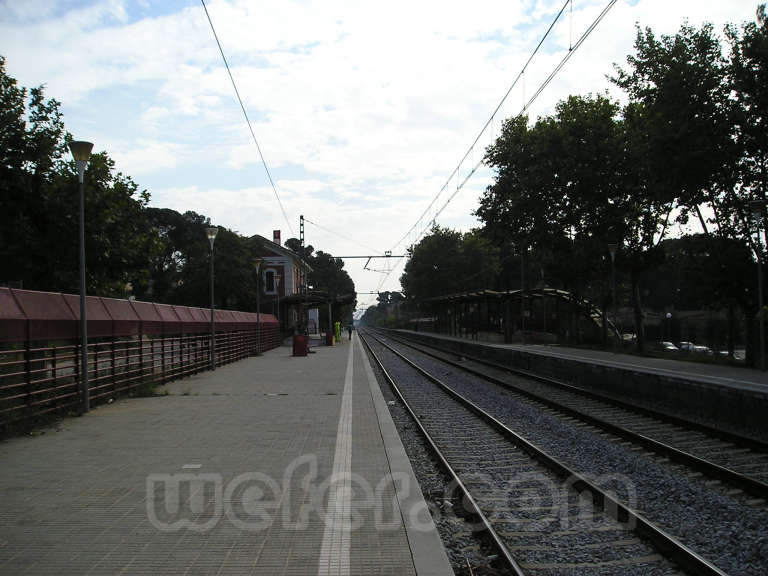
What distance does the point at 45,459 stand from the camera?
732 centimetres

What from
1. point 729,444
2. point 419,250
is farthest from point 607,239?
point 419,250

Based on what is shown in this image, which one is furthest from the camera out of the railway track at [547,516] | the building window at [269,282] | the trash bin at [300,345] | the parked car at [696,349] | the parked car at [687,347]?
the building window at [269,282]

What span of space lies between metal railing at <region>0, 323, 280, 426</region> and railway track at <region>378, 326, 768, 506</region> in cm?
825

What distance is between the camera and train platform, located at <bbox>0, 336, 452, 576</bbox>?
430 centimetres

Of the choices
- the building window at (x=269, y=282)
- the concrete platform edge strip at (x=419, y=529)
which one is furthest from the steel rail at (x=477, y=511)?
the building window at (x=269, y=282)

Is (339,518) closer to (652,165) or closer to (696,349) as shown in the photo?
(652,165)

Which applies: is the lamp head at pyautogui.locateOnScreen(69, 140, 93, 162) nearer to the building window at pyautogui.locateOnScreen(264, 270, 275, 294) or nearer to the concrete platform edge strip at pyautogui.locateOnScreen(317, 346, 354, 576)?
the concrete platform edge strip at pyautogui.locateOnScreen(317, 346, 354, 576)

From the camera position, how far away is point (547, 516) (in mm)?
5781

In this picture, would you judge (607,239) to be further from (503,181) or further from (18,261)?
(18,261)

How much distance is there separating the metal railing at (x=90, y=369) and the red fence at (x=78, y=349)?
0.04 ft

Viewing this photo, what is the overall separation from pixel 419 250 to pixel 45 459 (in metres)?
76.2

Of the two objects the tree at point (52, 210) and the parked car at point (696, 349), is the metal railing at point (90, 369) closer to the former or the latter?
the tree at point (52, 210)

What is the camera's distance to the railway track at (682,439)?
7.18m

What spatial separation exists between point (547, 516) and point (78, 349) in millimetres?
8583
